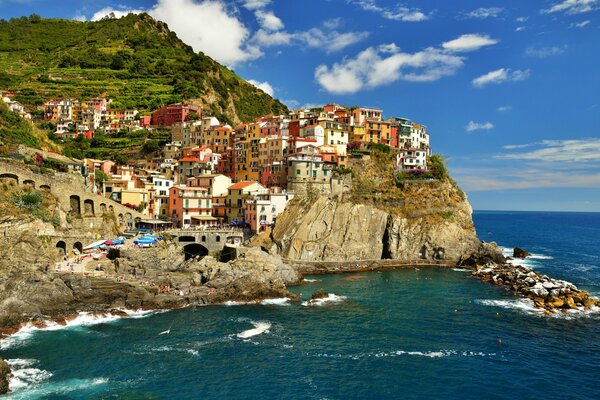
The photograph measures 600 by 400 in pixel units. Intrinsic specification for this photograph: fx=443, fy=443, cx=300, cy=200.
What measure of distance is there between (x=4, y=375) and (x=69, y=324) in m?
12.8

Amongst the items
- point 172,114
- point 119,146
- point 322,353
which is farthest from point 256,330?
point 172,114

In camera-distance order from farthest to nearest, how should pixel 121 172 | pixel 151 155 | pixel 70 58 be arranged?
pixel 70 58, pixel 151 155, pixel 121 172

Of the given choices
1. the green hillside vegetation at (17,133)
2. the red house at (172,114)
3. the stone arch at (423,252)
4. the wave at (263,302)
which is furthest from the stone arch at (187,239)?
the red house at (172,114)

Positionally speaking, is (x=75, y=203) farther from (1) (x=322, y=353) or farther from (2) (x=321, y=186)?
(1) (x=322, y=353)

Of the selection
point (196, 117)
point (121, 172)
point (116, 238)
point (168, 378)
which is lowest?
point (168, 378)

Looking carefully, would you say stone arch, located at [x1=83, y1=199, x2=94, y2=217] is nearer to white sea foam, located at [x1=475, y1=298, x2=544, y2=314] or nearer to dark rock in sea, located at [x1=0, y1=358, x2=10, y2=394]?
dark rock in sea, located at [x1=0, y1=358, x2=10, y2=394]

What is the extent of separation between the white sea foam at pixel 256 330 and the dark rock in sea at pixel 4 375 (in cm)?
1840

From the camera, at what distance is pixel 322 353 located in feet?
127

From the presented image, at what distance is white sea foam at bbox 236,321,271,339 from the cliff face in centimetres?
2723

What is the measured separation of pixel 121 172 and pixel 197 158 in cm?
1663

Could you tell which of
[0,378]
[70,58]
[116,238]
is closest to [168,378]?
[0,378]

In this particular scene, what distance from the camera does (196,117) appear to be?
120 metres

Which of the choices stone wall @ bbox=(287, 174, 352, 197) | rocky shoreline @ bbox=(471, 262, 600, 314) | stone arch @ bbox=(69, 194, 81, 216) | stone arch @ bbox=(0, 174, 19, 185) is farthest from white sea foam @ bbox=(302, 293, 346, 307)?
stone arch @ bbox=(0, 174, 19, 185)

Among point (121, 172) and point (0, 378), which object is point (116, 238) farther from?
point (0, 378)
